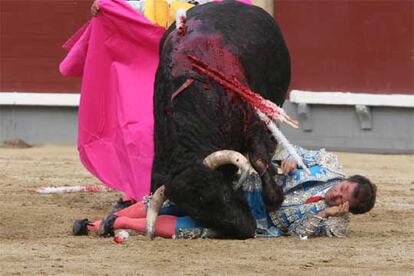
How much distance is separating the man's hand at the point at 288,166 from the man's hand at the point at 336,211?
23 centimetres

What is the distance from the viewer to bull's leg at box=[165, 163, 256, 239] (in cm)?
460

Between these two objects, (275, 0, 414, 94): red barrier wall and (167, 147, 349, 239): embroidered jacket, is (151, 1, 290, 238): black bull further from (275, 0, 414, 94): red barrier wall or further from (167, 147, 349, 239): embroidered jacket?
(275, 0, 414, 94): red barrier wall

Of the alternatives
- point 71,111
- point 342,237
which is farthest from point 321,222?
point 71,111

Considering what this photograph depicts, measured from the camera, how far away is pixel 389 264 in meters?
4.50

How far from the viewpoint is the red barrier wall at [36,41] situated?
9562 millimetres

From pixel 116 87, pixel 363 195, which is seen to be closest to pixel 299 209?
pixel 363 195

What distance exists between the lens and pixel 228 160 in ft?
15.1

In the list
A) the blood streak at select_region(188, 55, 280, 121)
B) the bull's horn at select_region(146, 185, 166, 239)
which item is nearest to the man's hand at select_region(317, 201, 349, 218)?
the blood streak at select_region(188, 55, 280, 121)

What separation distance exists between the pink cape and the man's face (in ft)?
3.69

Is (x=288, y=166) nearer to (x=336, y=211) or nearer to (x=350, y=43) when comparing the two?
(x=336, y=211)

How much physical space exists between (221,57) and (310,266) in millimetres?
1002

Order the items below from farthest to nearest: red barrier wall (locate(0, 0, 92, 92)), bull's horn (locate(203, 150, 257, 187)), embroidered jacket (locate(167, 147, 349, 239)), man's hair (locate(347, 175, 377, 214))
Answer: red barrier wall (locate(0, 0, 92, 92))
embroidered jacket (locate(167, 147, 349, 239))
man's hair (locate(347, 175, 377, 214))
bull's horn (locate(203, 150, 257, 187))

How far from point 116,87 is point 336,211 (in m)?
1.53

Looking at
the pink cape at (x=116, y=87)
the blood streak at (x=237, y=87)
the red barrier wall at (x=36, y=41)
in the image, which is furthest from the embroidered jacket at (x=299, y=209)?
the red barrier wall at (x=36, y=41)
